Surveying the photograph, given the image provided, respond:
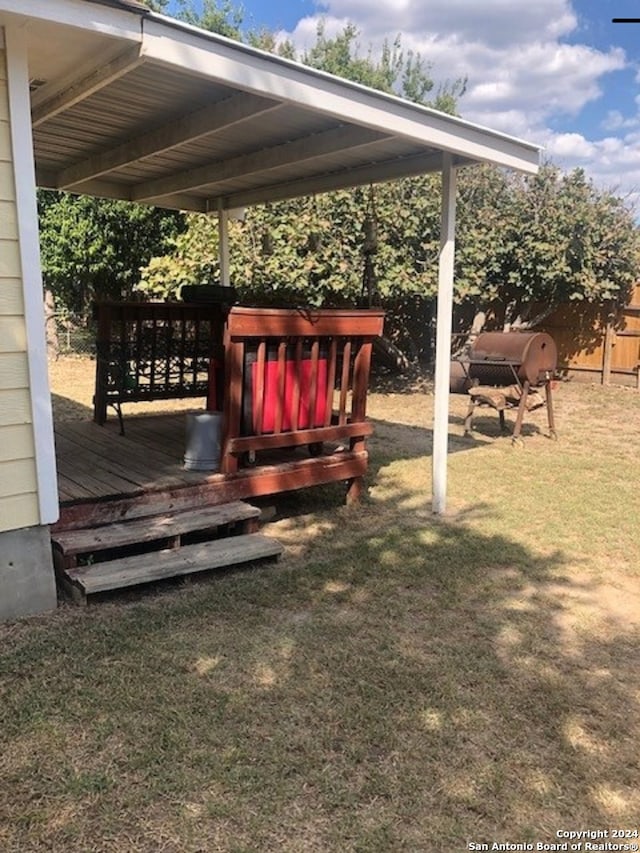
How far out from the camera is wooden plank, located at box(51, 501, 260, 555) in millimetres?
3232

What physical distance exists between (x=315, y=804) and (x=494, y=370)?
563 cm

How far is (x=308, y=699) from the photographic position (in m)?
2.38

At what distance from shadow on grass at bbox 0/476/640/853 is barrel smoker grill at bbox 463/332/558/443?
11.9 ft

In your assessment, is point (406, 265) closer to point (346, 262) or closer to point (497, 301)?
point (346, 262)

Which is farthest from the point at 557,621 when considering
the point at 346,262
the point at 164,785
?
the point at 346,262

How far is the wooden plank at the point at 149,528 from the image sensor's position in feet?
10.6

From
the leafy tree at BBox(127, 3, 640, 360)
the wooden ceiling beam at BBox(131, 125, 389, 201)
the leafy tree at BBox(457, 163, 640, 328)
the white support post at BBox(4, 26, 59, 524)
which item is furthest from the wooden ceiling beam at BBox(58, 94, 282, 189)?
the leafy tree at BBox(457, 163, 640, 328)

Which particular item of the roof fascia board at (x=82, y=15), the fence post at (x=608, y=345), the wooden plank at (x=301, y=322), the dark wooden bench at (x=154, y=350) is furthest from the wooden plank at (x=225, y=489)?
the fence post at (x=608, y=345)

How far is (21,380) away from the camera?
283cm

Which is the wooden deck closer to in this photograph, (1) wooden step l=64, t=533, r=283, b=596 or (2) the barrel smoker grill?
(1) wooden step l=64, t=533, r=283, b=596

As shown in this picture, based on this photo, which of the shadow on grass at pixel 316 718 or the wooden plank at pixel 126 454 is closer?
the shadow on grass at pixel 316 718

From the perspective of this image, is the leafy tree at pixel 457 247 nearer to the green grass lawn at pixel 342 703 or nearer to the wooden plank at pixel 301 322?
the wooden plank at pixel 301 322

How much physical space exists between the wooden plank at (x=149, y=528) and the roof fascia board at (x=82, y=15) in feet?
7.11

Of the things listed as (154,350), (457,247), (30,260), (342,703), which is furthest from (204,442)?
(457,247)
